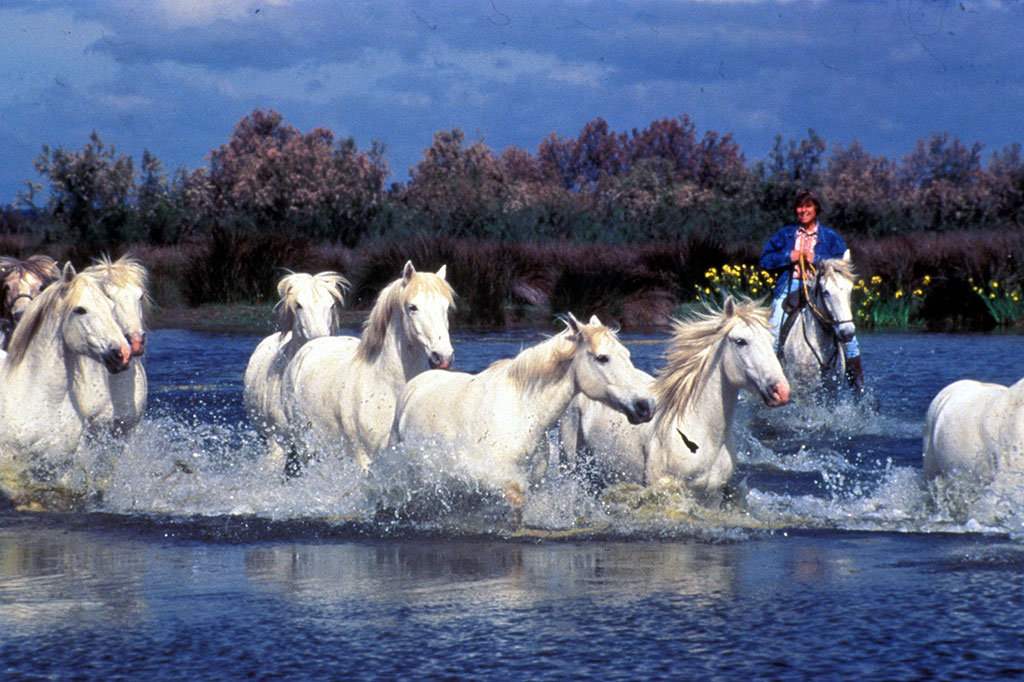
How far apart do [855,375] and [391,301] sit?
5.72 m

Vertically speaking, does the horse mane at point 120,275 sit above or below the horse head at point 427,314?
above

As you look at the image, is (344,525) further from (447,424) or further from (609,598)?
(609,598)

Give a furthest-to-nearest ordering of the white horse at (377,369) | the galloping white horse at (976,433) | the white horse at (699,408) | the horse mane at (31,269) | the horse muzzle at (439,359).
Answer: the horse mane at (31,269) < the white horse at (377,369) < the horse muzzle at (439,359) < the white horse at (699,408) < the galloping white horse at (976,433)

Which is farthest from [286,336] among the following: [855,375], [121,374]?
[855,375]

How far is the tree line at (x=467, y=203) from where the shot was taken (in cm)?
3266

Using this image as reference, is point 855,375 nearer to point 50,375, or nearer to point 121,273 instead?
point 121,273

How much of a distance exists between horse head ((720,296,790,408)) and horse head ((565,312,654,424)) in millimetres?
792

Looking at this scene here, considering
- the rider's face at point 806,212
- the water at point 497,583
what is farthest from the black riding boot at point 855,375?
the water at point 497,583

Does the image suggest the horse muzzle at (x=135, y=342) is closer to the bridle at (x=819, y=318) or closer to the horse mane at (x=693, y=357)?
the horse mane at (x=693, y=357)

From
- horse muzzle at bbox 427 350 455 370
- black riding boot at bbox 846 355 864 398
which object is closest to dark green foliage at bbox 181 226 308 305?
black riding boot at bbox 846 355 864 398

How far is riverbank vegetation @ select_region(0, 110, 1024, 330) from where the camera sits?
2403cm

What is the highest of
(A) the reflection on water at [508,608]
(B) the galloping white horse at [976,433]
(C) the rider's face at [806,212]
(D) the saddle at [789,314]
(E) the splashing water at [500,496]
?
(C) the rider's face at [806,212]

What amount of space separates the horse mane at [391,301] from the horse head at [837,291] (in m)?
Answer: 4.82

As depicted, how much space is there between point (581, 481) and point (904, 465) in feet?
12.1
